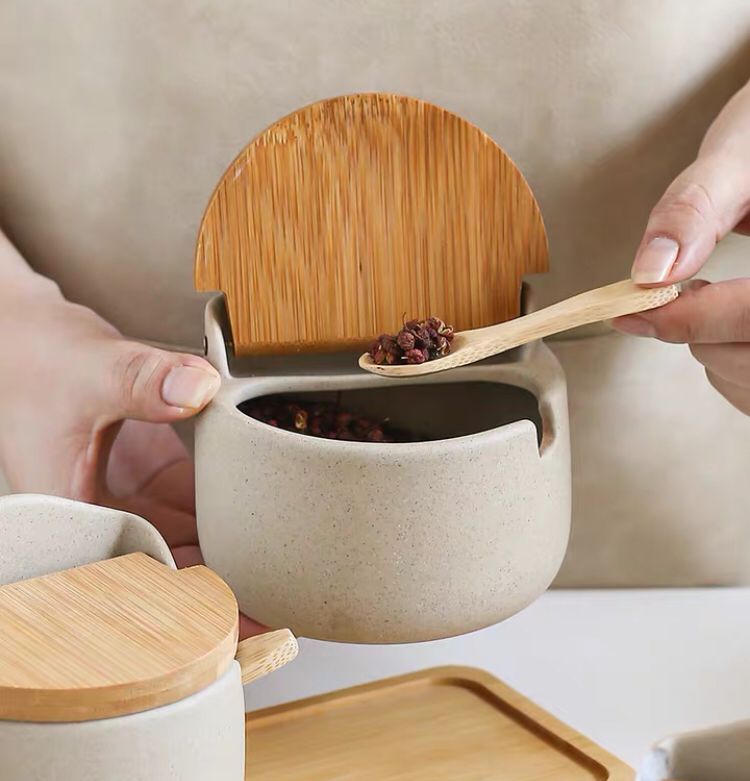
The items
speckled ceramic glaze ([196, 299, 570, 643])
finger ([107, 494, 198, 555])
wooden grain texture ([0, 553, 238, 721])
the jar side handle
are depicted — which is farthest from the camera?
finger ([107, 494, 198, 555])

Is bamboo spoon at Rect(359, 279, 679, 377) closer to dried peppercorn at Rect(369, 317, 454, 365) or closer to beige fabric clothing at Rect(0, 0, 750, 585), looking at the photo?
dried peppercorn at Rect(369, 317, 454, 365)

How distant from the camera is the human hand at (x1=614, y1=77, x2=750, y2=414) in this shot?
0.61 meters

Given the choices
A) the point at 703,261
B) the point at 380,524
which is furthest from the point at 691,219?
the point at 380,524

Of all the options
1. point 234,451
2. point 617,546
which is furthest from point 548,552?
point 617,546

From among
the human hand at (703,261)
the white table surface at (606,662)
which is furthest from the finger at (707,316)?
the white table surface at (606,662)

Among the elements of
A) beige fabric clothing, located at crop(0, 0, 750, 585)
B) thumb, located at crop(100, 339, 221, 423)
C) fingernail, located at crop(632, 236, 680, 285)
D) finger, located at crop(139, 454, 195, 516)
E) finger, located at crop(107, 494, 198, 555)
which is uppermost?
beige fabric clothing, located at crop(0, 0, 750, 585)

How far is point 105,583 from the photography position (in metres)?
0.52

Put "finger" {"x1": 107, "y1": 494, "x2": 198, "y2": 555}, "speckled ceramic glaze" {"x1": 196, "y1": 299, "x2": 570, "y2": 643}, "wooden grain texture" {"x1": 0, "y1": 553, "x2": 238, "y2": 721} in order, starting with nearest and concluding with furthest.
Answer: "wooden grain texture" {"x1": 0, "y1": 553, "x2": 238, "y2": 721} → "speckled ceramic glaze" {"x1": 196, "y1": 299, "x2": 570, "y2": 643} → "finger" {"x1": 107, "y1": 494, "x2": 198, "y2": 555}

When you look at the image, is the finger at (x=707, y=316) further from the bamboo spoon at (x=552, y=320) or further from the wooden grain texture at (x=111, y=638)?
the wooden grain texture at (x=111, y=638)

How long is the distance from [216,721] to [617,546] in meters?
0.48

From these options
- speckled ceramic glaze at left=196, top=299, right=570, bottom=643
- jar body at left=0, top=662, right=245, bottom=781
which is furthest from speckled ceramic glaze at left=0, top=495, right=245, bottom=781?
speckled ceramic glaze at left=196, top=299, right=570, bottom=643

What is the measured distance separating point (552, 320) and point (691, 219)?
0.32 feet

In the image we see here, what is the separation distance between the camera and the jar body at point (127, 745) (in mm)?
429

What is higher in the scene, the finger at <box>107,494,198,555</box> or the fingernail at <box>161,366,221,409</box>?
the fingernail at <box>161,366,221,409</box>
